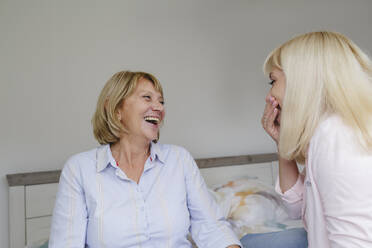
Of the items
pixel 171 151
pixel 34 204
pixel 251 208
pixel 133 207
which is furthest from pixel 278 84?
pixel 34 204

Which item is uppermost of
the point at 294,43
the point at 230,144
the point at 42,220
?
the point at 294,43

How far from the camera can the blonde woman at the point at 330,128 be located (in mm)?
772

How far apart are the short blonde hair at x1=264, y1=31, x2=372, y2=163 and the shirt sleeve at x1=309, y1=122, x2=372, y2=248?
8cm

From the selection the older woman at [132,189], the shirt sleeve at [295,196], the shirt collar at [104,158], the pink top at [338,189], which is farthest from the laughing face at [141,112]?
the pink top at [338,189]

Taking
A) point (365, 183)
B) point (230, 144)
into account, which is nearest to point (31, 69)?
point (230, 144)

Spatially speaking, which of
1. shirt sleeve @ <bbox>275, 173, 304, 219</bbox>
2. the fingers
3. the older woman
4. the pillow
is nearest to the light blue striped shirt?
the older woman

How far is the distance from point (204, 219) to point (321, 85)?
2.14 ft

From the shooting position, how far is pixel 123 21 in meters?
2.15

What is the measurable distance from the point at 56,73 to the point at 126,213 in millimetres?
1162

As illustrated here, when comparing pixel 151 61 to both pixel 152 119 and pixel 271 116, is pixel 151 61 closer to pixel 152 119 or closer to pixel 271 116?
pixel 152 119

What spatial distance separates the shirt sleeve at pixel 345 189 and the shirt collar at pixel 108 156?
0.66 m

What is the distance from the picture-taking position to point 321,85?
2.98 ft

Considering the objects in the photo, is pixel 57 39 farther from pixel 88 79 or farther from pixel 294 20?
pixel 294 20

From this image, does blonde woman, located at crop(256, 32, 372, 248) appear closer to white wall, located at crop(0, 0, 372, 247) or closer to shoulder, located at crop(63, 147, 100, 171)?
shoulder, located at crop(63, 147, 100, 171)
